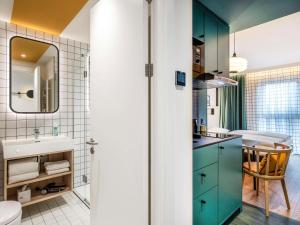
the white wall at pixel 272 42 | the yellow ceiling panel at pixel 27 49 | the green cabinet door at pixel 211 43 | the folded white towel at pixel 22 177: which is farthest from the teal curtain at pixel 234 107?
the folded white towel at pixel 22 177

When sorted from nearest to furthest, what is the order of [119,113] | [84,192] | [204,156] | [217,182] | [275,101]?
[119,113] → [204,156] → [217,182] → [84,192] → [275,101]

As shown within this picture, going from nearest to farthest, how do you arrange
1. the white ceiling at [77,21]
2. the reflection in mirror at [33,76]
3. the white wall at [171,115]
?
the white wall at [171,115]
the white ceiling at [77,21]
the reflection in mirror at [33,76]

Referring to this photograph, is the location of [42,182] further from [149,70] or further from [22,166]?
[149,70]

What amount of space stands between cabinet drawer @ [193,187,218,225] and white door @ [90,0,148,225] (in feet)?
1.58

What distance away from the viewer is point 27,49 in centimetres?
243

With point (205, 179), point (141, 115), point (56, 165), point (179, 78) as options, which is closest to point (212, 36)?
point (179, 78)

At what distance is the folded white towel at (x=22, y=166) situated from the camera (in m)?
1.96

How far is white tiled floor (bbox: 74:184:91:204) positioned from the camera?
251 centimetres

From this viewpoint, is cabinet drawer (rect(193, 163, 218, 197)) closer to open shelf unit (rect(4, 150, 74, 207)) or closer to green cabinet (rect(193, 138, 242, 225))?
green cabinet (rect(193, 138, 242, 225))

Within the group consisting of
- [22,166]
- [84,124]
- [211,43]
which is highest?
[211,43]

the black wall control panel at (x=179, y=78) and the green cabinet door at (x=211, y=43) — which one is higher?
the green cabinet door at (x=211, y=43)

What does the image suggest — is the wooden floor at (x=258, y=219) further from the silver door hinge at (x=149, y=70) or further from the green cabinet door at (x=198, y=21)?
the green cabinet door at (x=198, y=21)

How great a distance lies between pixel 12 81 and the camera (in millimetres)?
2309

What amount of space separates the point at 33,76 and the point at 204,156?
2361mm
